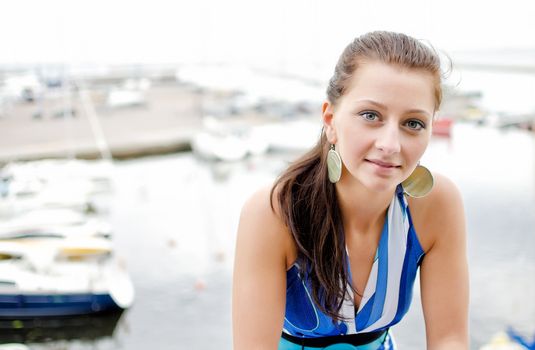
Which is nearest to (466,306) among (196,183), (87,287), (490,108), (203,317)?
(203,317)

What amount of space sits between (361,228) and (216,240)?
7.47 metres

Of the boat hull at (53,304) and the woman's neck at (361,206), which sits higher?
the woman's neck at (361,206)

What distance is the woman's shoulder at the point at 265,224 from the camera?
0.80 meters

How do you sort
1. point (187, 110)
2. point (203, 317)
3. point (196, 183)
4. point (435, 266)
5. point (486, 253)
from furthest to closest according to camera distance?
point (187, 110) < point (196, 183) < point (486, 253) < point (203, 317) < point (435, 266)

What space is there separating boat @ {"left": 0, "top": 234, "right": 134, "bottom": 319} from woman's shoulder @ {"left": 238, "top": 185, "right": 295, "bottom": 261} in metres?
6.10

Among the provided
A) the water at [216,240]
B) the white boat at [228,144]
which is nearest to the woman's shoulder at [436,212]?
the water at [216,240]

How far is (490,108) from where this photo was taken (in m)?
15.7

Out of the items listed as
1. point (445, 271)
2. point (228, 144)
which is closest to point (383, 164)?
point (445, 271)

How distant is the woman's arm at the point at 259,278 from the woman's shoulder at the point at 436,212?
0.22 m

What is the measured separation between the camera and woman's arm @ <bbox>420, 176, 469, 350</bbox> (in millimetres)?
893

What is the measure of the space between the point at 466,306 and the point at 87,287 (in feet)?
21.0

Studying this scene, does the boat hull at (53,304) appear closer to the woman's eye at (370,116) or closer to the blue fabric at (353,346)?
the blue fabric at (353,346)

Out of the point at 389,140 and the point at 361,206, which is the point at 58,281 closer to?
the point at 361,206

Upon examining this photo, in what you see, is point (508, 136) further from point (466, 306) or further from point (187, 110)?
point (466, 306)
